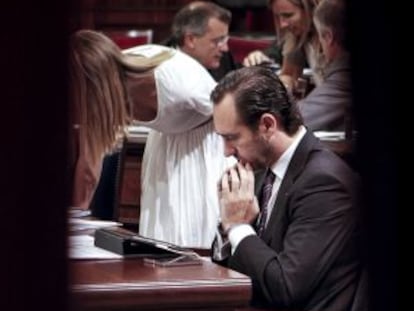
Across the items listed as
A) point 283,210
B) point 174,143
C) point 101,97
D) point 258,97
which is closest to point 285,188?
point 283,210

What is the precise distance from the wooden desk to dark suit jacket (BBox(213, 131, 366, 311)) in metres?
0.35

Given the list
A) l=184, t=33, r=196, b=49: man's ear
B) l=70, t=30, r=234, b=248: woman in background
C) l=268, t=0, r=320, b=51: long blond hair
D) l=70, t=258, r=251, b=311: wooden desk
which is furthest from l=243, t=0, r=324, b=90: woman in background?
l=70, t=258, r=251, b=311: wooden desk

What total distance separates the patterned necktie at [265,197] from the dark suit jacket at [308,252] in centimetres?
12

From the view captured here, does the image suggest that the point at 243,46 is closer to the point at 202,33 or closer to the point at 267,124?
the point at 202,33

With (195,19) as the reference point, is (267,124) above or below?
below

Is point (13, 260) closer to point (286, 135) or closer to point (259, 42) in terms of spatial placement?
point (286, 135)

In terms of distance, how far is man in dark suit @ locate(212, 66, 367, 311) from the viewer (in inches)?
83.4

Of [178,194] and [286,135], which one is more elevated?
[286,135]

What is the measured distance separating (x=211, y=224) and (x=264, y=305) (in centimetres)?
121

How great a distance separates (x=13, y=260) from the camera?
1.05ft

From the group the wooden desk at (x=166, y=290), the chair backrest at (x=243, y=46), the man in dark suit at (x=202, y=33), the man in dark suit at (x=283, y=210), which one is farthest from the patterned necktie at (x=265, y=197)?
the chair backrest at (x=243, y=46)

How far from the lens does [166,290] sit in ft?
5.42

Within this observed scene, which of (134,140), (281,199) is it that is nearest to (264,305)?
(281,199)

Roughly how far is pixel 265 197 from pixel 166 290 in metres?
0.76
